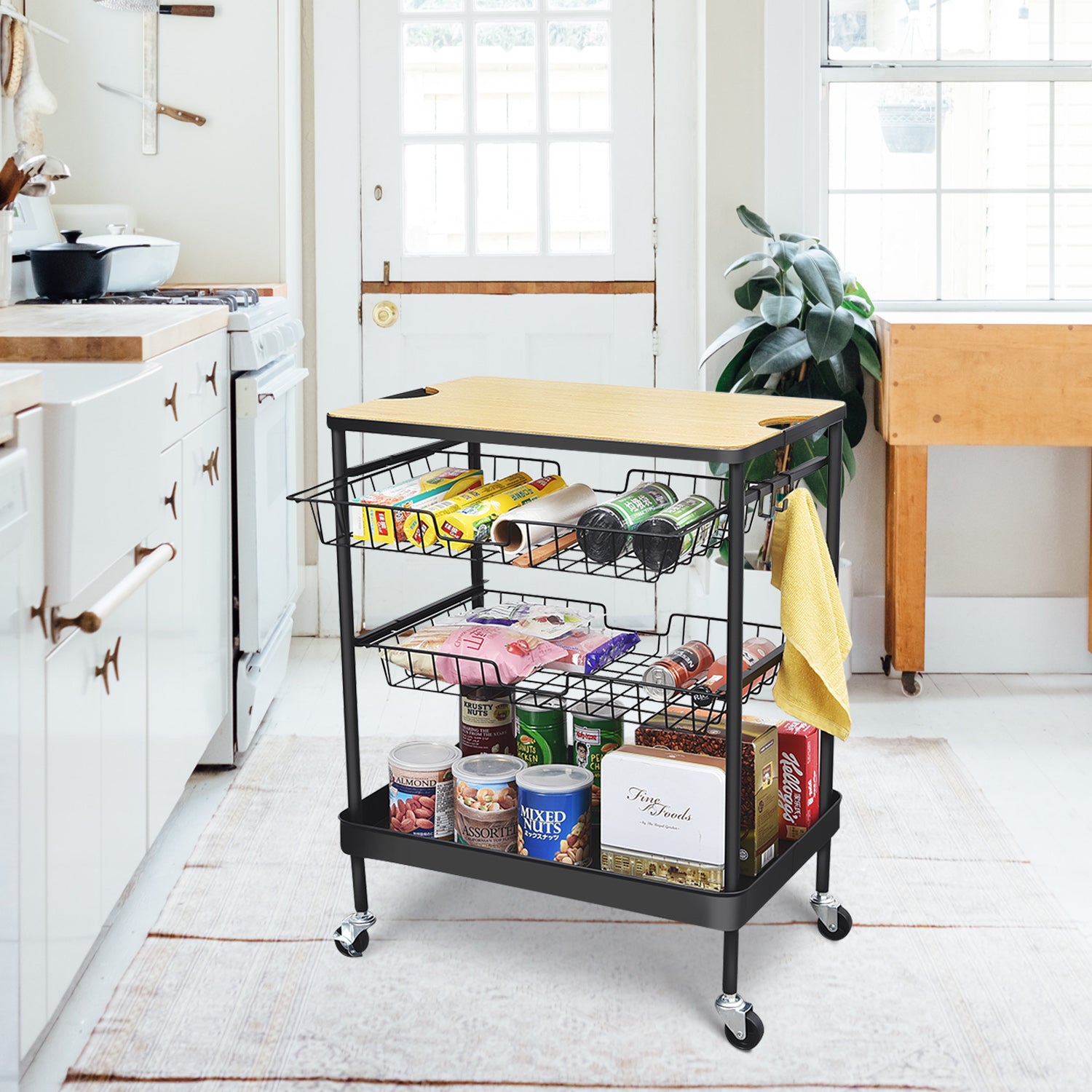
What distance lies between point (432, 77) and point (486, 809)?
243 centimetres

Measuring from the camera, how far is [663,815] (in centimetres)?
A: 191

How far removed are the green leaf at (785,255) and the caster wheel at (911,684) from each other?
1083 mm

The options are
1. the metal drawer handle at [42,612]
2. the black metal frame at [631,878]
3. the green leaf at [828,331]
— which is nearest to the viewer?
the metal drawer handle at [42,612]

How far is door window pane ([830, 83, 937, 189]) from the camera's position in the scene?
3580mm

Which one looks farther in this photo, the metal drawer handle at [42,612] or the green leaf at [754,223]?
the green leaf at [754,223]

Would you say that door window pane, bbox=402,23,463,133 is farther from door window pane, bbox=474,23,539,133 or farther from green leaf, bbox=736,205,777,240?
green leaf, bbox=736,205,777,240

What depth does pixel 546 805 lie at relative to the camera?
1.98m

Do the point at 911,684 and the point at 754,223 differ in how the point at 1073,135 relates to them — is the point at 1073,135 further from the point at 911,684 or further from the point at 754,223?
the point at 911,684

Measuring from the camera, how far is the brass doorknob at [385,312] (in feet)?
12.6

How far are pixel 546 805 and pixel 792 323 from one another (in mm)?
1763

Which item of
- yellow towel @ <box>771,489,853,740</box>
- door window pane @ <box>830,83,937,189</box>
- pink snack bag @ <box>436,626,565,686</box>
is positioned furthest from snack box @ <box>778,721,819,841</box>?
door window pane @ <box>830,83,937,189</box>

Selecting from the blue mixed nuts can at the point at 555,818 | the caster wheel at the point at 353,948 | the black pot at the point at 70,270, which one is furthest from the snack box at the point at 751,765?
the black pot at the point at 70,270

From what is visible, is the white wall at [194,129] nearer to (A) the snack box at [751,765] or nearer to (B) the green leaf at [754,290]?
(B) the green leaf at [754,290]

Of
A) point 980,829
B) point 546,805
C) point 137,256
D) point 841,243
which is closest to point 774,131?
point 841,243
